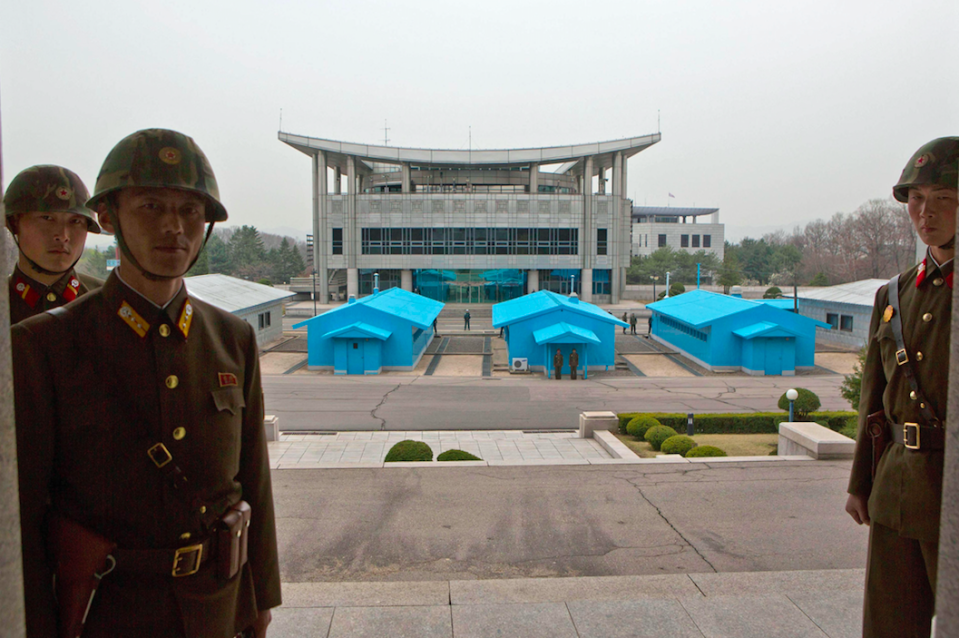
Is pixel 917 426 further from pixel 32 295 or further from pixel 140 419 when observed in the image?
pixel 32 295

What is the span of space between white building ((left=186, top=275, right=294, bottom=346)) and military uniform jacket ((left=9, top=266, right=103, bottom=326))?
25.5m

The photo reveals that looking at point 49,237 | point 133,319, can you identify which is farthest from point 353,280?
point 133,319

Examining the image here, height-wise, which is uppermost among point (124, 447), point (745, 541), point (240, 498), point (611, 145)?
point (611, 145)

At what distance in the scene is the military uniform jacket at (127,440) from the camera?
232cm

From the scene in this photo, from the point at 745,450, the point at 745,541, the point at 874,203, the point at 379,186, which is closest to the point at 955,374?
the point at 745,541

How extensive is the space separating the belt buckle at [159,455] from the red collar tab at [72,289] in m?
2.30

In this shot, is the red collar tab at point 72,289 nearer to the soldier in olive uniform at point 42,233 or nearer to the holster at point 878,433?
the soldier in olive uniform at point 42,233

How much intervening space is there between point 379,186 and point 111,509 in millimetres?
61657

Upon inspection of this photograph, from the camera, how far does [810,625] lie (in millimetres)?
4629

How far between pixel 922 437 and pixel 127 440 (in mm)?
3719

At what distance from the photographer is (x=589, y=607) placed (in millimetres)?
4902

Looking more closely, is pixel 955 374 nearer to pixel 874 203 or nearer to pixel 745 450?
pixel 745 450

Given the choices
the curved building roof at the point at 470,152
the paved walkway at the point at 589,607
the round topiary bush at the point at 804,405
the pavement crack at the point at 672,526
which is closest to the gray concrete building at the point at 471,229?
the curved building roof at the point at 470,152

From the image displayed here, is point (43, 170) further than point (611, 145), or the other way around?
point (611, 145)
